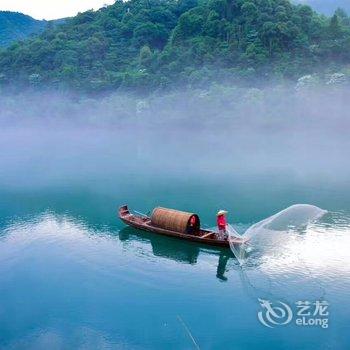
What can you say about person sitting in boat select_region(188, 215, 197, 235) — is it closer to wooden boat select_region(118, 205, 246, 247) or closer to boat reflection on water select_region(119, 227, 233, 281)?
wooden boat select_region(118, 205, 246, 247)

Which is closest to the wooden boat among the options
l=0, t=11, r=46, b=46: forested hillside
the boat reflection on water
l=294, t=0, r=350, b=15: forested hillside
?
the boat reflection on water

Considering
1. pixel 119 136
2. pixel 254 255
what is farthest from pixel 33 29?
pixel 254 255

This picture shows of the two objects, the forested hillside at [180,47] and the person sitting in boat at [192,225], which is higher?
the forested hillside at [180,47]

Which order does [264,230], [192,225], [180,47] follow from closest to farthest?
[264,230], [192,225], [180,47]

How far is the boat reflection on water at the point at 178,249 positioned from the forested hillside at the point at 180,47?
50.3 metres

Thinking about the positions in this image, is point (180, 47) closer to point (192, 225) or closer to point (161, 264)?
point (192, 225)

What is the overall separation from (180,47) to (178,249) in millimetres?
61535

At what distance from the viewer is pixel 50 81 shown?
8769 centimetres

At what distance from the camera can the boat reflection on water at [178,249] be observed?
65.2 feet

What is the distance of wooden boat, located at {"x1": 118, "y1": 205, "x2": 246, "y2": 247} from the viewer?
20.6 metres

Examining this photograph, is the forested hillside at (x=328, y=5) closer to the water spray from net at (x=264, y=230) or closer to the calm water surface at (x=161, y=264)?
the calm water surface at (x=161, y=264)

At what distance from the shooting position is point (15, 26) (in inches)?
5595

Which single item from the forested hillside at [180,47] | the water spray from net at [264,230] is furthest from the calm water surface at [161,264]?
the forested hillside at [180,47]

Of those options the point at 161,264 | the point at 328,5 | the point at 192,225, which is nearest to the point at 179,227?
the point at 192,225
